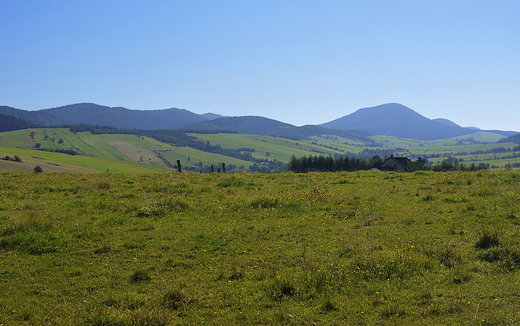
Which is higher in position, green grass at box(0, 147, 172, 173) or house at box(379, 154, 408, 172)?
house at box(379, 154, 408, 172)

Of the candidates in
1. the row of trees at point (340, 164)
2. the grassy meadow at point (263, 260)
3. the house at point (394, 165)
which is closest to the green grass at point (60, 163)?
the row of trees at point (340, 164)

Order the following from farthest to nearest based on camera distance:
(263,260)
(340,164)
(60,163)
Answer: (60,163) → (340,164) → (263,260)

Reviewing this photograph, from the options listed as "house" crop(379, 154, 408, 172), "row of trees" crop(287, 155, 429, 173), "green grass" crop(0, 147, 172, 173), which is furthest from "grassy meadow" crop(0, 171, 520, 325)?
"green grass" crop(0, 147, 172, 173)

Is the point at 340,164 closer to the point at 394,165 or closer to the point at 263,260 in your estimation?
the point at 394,165

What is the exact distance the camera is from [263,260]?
9266 mm

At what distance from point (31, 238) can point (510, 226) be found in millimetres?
17007

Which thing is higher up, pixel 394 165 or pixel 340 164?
pixel 394 165

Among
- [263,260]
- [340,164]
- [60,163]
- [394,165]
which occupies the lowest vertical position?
[60,163]

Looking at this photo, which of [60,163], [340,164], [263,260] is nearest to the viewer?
[263,260]

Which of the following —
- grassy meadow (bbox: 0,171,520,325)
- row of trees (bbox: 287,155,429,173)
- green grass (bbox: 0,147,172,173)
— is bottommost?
green grass (bbox: 0,147,172,173)

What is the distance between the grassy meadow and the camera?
257 inches

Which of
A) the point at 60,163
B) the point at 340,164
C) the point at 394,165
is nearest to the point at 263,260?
the point at 394,165

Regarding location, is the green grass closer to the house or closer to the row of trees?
the row of trees

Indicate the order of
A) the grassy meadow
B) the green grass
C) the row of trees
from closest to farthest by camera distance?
the grassy meadow
the row of trees
the green grass
